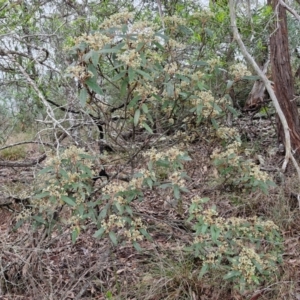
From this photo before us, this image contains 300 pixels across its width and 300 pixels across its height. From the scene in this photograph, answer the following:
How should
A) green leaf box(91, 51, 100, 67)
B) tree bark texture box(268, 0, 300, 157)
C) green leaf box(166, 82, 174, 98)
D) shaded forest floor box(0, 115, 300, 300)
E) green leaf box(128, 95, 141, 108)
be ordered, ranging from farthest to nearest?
1. tree bark texture box(268, 0, 300, 157)
2. shaded forest floor box(0, 115, 300, 300)
3. green leaf box(166, 82, 174, 98)
4. green leaf box(128, 95, 141, 108)
5. green leaf box(91, 51, 100, 67)

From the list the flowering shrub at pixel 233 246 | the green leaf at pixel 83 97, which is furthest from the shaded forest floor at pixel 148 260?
the green leaf at pixel 83 97

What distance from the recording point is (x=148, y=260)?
2557mm

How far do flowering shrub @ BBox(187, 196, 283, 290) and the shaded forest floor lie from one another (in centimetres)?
14

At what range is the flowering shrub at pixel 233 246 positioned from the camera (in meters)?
1.93

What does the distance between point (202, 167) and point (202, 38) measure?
3.57ft

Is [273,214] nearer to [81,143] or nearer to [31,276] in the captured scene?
[81,143]

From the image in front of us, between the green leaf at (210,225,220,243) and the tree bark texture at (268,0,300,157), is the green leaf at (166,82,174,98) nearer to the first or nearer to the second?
the green leaf at (210,225,220,243)

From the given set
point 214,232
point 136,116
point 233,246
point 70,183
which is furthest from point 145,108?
point 233,246

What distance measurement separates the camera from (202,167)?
3119mm

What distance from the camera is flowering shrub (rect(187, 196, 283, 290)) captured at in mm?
1929

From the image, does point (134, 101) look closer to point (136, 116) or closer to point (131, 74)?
point (136, 116)

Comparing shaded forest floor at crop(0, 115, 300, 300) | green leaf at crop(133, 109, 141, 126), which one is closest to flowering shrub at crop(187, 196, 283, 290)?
shaded forest floor at crop(0, 115, 300, 300)

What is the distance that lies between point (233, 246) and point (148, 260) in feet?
2.19

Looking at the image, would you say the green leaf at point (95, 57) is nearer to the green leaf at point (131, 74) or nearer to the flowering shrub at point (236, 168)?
the green leaf at point (131, 74)
